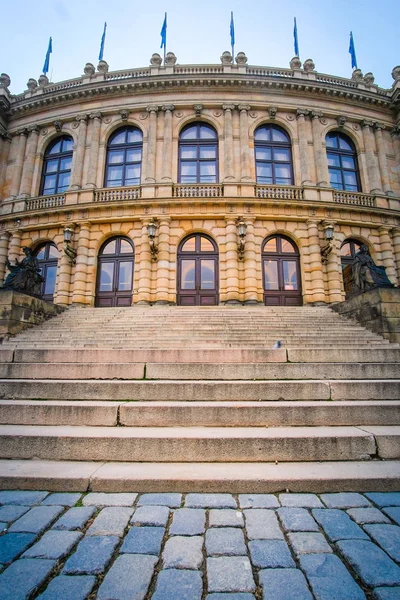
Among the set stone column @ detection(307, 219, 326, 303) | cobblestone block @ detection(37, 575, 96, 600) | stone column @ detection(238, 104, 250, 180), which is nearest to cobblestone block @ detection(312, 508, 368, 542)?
cobblestone block @ detection(37, 575, 96, 600)

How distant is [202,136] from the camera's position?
17406 millimetres

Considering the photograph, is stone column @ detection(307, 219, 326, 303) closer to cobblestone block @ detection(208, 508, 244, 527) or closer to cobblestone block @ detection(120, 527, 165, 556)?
cobblestone block @ detection(208, 508, 244, 527)

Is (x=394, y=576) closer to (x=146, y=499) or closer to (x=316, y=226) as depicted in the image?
(x=146, y=499)

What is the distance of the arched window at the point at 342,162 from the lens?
17.5 m

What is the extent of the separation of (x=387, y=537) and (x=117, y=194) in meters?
17.0

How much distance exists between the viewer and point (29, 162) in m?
17.9

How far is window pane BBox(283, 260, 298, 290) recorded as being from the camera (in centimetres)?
1541

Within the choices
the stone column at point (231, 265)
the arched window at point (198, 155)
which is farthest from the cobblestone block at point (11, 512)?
the arched window at point (198, 155)

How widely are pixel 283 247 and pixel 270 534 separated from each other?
1495 cm

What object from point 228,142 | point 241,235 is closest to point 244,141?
point 228,142

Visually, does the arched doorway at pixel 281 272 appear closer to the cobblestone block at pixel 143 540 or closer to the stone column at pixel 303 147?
the stone column at pixel 303 147

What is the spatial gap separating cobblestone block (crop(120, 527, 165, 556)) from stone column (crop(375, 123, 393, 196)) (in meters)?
20.5

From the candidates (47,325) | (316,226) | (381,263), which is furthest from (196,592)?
(381,263)

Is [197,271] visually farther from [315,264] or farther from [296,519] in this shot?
[296,519]
